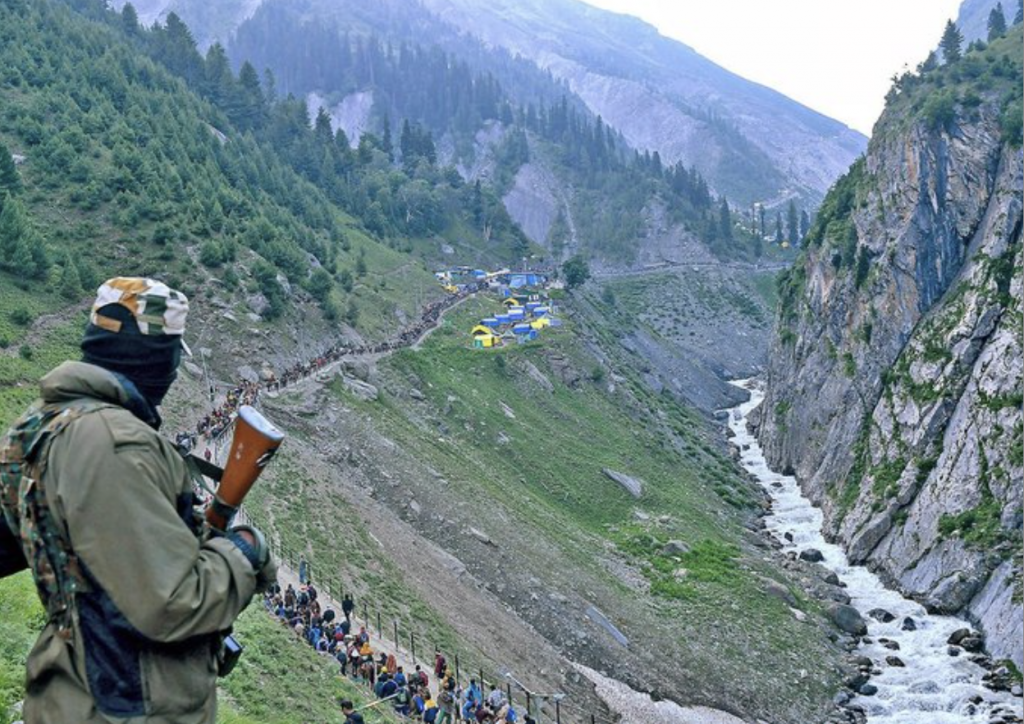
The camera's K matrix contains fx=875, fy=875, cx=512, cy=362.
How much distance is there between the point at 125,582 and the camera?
11.1 ft

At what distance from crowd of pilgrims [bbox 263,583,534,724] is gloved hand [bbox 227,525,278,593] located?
53.9 ft

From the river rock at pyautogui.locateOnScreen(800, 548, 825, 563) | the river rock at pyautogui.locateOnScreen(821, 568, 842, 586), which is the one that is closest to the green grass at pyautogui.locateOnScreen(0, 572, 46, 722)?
the river rock at pyautogui.locateOnScreen(821, 568, 842, 586)

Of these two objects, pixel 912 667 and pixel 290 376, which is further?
pixel 290 376

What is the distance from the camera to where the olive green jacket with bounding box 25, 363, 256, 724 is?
3393mm

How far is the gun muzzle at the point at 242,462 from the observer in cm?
396

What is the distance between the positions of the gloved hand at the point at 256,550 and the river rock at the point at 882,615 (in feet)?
163

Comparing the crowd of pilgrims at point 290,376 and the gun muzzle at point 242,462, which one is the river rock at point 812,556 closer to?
the crowd of pilgrims at point 290,376

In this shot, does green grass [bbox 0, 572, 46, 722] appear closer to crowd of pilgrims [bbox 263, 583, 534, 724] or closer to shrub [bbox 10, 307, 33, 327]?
crowd of pilgrims [bbox 263, 583, 534, 724]

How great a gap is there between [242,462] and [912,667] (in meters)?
45.4

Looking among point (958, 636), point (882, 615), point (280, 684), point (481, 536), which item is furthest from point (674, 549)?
point (280, 684)

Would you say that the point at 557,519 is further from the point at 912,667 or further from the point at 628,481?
the point at 912,667

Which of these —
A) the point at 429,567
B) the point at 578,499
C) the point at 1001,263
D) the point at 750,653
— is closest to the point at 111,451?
the point at 429,567

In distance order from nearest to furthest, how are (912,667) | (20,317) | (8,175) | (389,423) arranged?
(912,667)
(20,317)
(389,423)
(8,175)

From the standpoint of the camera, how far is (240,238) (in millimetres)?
72062
